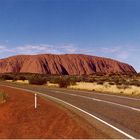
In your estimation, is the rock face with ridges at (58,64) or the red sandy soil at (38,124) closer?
the red sandy soil at (38,124)

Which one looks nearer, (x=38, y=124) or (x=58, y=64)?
(x=38, y=124)

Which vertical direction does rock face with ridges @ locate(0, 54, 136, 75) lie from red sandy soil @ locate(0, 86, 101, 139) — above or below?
above

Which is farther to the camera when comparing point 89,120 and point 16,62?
point 16,62

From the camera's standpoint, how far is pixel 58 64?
180 metres

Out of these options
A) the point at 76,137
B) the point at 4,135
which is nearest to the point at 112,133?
the point at 76,137

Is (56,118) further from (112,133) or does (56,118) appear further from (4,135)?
(112,133)

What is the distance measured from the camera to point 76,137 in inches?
463

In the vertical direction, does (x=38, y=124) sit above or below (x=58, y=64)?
below

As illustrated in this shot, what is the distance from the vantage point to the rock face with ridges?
175 meters

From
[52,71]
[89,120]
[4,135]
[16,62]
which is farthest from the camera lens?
[16,62]

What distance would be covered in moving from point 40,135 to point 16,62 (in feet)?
573

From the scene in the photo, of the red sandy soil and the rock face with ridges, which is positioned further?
the rock face with ridges

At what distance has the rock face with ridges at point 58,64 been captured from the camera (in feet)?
574

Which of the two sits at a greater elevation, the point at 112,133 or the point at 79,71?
the point at 79,71
